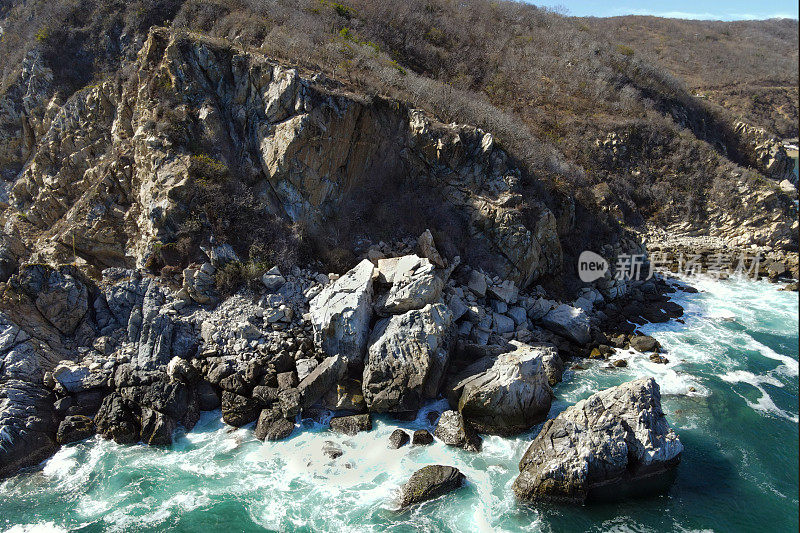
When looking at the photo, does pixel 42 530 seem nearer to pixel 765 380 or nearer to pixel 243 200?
pixel 243 200

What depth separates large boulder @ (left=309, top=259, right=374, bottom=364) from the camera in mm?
15766

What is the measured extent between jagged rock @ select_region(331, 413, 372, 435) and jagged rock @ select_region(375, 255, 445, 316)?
3851 millimetres

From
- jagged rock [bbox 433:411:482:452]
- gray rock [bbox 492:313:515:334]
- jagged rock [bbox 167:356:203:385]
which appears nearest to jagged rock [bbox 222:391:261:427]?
jagged rock [bbox 167:356:203:385]

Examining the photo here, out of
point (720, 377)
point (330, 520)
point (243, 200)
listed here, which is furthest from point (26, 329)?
point (720, 377)

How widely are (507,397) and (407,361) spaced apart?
344 cm

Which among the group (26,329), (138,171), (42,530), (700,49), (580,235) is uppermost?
(700,49)

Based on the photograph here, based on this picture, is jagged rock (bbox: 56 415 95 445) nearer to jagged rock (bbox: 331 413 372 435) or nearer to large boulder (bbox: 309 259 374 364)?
large boulder (bbox: 309 259 374 364)

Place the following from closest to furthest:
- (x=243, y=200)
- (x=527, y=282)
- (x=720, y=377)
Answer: (x=720, y=377) < (x=243, y=200) < (x=527, y=282)

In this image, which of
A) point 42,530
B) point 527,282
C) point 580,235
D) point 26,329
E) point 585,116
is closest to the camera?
point 42,530

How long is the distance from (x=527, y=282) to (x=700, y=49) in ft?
203

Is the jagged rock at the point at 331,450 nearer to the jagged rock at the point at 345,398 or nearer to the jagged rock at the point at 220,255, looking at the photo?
the jagged rock at the point at 345,398

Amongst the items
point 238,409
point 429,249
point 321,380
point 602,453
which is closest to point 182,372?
point 238,409

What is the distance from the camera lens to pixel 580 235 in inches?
982

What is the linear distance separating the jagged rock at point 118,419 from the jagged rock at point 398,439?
8.08 metres
